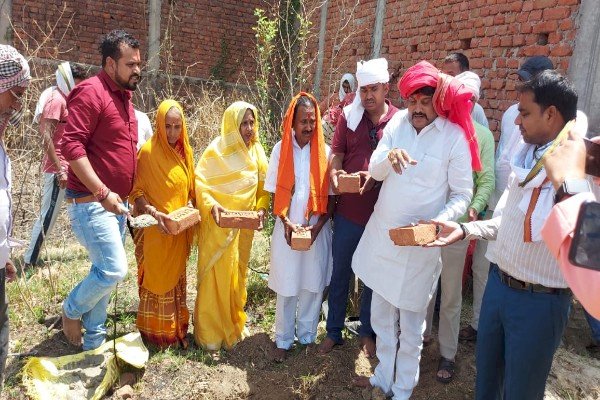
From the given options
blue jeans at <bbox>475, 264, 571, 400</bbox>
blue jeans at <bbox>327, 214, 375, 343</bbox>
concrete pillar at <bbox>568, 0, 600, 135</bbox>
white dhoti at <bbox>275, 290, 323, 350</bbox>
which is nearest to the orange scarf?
blue jeans at <bbox>327, 214, 375, 343</bbox>

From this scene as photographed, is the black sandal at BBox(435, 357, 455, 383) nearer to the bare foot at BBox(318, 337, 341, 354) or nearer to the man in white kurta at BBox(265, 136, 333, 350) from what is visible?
the bare foot at BBox(318, 337, 341, 354)

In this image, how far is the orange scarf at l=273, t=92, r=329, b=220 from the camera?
11.7ft

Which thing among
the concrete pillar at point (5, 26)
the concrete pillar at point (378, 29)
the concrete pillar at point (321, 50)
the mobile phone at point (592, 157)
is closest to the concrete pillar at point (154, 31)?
the concrete pillar at point (5, 26)

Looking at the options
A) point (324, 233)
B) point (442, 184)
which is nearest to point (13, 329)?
point (324, 233)

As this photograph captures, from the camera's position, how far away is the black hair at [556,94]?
220 cm

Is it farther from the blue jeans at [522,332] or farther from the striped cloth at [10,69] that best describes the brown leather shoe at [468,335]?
the striped cloth at [10,69]

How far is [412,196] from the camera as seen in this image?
115 inches

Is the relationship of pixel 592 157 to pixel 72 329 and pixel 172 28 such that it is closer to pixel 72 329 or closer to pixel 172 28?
pixel 72 329

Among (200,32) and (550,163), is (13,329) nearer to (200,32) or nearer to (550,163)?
(550,163)

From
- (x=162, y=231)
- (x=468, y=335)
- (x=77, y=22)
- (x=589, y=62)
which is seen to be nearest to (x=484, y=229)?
(x=468, y=335)

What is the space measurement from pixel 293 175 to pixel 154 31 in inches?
312

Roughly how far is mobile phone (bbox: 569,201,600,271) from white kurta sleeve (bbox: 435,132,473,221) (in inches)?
58.1

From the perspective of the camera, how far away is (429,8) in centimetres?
611

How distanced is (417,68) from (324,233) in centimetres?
143
